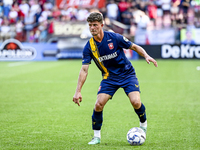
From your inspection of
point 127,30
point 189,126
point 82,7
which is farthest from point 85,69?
point 82,7

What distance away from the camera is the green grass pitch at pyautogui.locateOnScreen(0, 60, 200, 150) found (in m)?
4.93

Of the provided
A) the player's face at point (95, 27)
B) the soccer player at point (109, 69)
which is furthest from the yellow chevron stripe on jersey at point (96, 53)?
the player's face at point (95, 27)

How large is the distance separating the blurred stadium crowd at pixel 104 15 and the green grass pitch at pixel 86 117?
9.92 m

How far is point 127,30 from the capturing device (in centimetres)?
2211

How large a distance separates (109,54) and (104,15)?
703 inches

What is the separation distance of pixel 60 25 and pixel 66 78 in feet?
32.0

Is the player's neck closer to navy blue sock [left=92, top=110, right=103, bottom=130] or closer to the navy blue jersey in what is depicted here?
the navy blue jersey

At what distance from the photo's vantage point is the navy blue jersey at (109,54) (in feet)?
16.5

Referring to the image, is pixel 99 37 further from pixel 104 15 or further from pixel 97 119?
pixel 104 15

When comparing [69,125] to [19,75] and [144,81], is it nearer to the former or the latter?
[144,81]

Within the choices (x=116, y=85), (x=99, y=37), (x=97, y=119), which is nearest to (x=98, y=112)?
(x=97, y=119)

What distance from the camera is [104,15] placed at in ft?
73.9

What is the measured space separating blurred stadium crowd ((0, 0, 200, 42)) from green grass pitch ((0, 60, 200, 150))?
9925mm

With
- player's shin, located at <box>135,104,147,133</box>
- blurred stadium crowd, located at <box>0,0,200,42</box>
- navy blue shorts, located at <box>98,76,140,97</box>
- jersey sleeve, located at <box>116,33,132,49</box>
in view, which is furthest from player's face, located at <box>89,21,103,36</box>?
blurred stadium crowd, located at <box>0,0,200,42</box>
